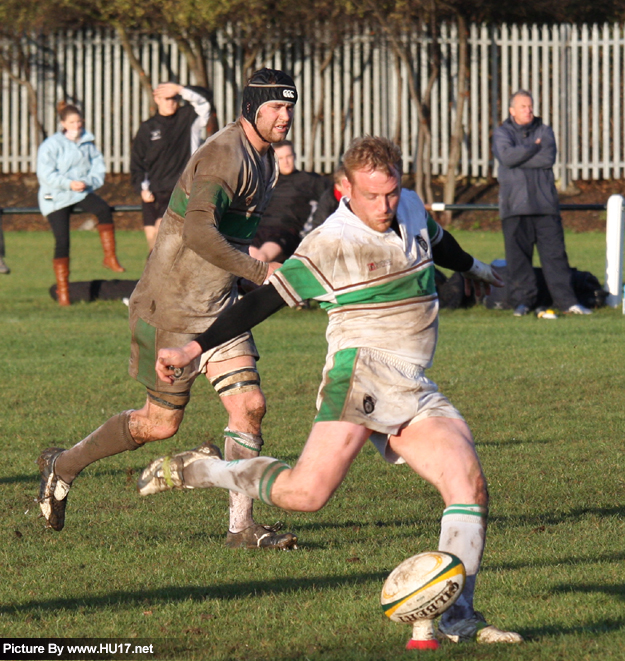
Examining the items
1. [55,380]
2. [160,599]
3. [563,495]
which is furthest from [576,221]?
[160,599]

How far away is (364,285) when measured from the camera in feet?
15.6

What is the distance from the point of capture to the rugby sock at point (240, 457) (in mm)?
6051

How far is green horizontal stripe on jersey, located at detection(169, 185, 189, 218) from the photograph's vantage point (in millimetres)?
6066

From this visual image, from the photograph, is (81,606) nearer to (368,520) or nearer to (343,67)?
(368,520)

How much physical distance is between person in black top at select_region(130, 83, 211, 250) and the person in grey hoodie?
3887 mm

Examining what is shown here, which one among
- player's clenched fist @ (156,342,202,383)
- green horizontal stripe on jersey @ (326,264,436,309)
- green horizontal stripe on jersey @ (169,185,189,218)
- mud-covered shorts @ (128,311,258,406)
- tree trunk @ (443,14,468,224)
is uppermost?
tree trunk @ (443,14,468,224)

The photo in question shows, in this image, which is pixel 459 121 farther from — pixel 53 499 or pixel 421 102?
pixel 53 499

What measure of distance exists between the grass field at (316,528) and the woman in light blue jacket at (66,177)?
3.56m

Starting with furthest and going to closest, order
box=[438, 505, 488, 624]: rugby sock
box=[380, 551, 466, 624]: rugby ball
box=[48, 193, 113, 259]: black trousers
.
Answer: box=[48, 193, 113, 259]: black trousers → box=[438, 505, 488, 624]: rugby sock → box=[380, 551, 466, 624]: rugby ball

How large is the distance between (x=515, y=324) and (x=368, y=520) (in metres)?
7.68

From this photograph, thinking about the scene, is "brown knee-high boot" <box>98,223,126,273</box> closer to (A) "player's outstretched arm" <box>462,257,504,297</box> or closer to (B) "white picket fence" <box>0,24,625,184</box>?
(B) "white picket fence" <box>0,24,625,184</box>

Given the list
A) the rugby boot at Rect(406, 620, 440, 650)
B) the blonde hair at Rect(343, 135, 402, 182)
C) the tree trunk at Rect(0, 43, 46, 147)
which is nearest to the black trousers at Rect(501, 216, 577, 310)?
the blonde hair at Rect(343, 135, 402, 182)

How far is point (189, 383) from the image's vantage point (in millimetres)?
6176

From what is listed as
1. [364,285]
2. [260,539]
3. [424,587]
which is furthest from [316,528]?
[424,587]
